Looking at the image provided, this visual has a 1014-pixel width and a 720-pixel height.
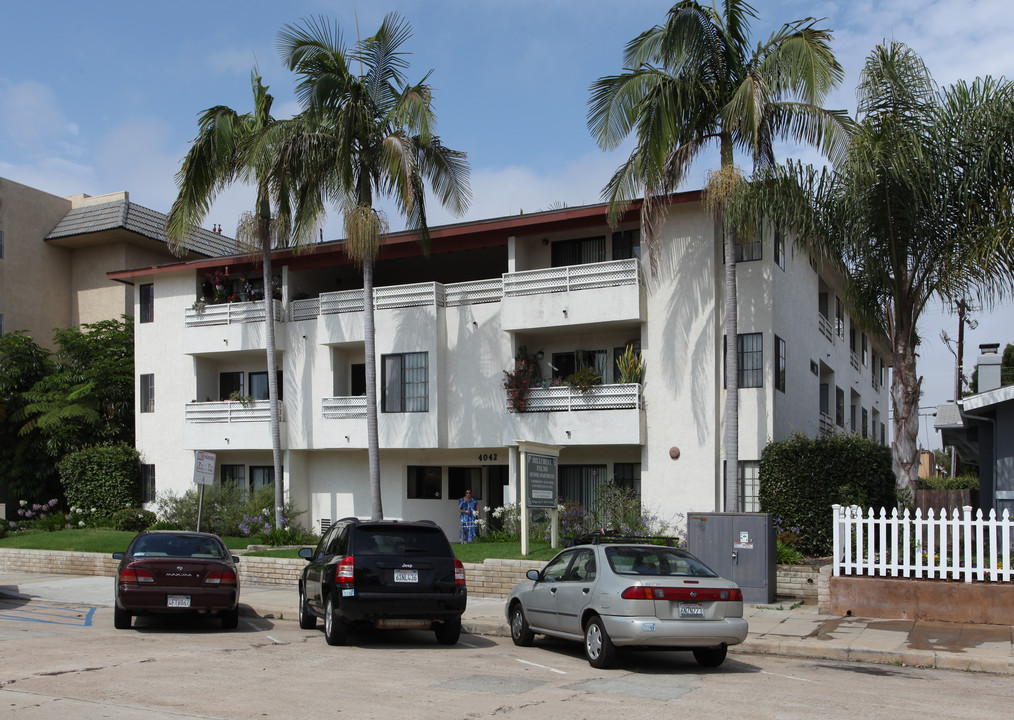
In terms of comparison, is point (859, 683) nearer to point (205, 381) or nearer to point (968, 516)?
point (968, 516)

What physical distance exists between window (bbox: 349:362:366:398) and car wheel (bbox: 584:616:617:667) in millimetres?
19135

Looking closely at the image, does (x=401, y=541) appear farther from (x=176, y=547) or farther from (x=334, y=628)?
(x=176, y=547)

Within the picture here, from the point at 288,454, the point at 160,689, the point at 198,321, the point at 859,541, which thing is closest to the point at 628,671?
the point at 160,689

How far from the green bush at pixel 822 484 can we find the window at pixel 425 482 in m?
11.3

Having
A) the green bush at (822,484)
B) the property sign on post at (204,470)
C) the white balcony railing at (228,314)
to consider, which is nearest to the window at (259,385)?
the white balcony railing at (228,314)

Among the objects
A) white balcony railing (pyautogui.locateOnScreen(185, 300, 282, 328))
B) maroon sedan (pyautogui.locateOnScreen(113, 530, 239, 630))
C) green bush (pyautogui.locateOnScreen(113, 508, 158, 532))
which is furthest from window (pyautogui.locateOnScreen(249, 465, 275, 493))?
maroon sedan (pyautogui.locateOnScreen(113, 530, 239, 630))

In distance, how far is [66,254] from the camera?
38.4 m

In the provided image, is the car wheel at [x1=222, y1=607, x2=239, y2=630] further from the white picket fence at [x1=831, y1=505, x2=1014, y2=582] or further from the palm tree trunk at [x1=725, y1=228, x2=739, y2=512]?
the palm tree trunk at [x1=725, y1=228, x2=739, y2=512]

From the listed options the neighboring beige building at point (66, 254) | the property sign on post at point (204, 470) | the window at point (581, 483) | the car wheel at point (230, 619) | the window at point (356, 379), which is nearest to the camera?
the car wheel at point (230, 619)

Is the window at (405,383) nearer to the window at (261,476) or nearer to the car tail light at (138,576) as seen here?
the window at (261,476)

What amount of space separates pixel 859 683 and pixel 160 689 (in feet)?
23.6

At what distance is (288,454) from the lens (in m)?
29.4

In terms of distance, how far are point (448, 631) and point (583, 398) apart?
1214cm

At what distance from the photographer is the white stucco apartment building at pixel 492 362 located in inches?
928
